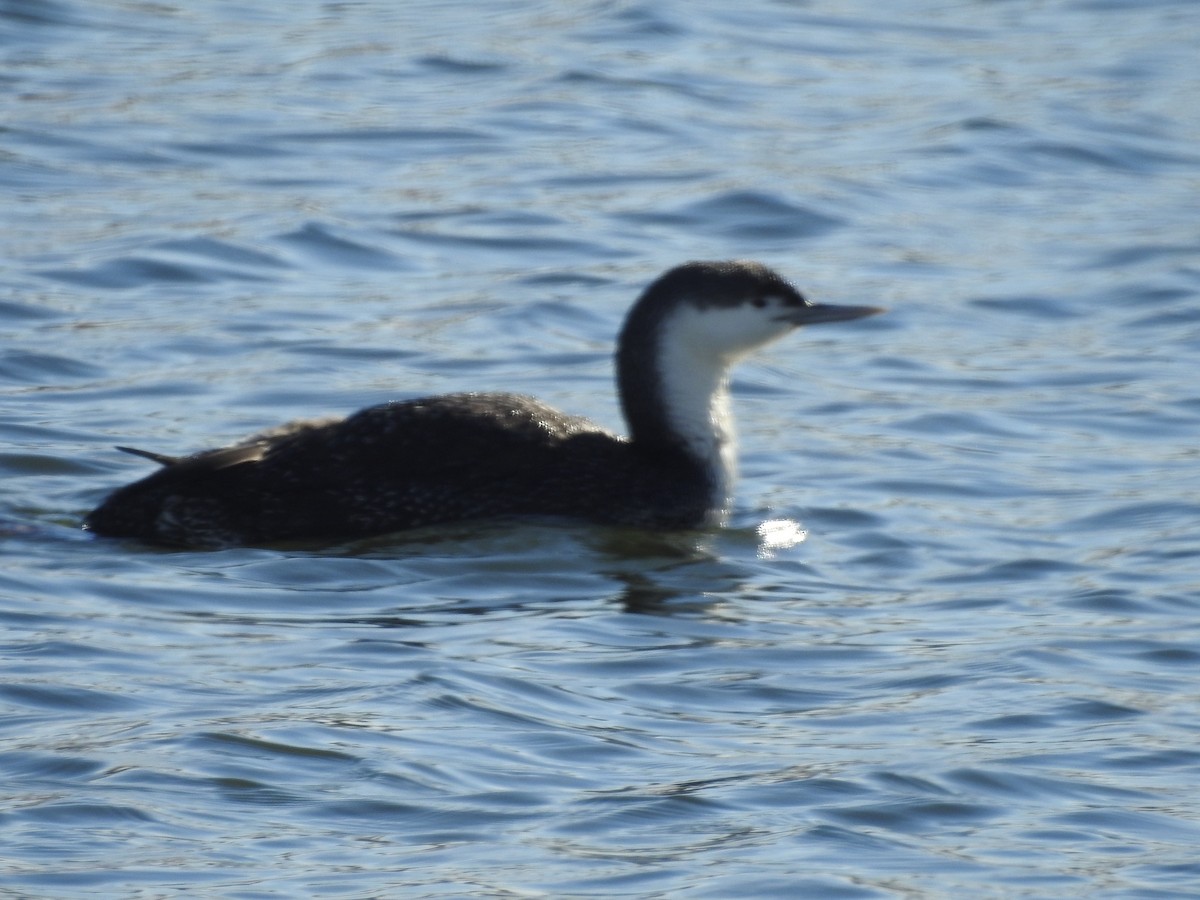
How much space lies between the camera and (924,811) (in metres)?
5.92

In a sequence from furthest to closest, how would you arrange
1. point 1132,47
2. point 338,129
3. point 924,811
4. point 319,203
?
point 1132,47 → point 338,129 → point 319,203 → point 924,811

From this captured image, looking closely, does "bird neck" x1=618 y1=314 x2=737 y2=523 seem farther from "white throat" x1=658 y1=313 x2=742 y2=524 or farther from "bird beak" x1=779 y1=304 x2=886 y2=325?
"bird beak" x1=779 y1=304 x2=886 y2=325

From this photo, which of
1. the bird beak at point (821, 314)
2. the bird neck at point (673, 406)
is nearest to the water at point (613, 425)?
the bird neck at point (673, 406)

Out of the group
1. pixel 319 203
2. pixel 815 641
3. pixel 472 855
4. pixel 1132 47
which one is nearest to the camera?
pixel 472 855

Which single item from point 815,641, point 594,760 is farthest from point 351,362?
point 594,760

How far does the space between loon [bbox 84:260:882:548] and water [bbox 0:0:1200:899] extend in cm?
12

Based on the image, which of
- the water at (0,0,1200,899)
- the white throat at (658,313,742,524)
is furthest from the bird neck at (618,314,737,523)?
the water at (0,0,1200,899)

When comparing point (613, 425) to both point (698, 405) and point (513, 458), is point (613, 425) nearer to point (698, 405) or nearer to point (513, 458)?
point (698, 405)

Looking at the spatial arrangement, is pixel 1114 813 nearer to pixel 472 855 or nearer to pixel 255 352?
pixel 472 855

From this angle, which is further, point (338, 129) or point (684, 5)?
point (684, 5)

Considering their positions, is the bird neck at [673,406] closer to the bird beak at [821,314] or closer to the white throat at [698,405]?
the white throat at [698,405]

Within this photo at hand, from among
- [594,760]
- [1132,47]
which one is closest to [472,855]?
[594,760]

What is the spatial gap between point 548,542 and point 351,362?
266cm

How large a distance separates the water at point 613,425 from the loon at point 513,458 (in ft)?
0.41
